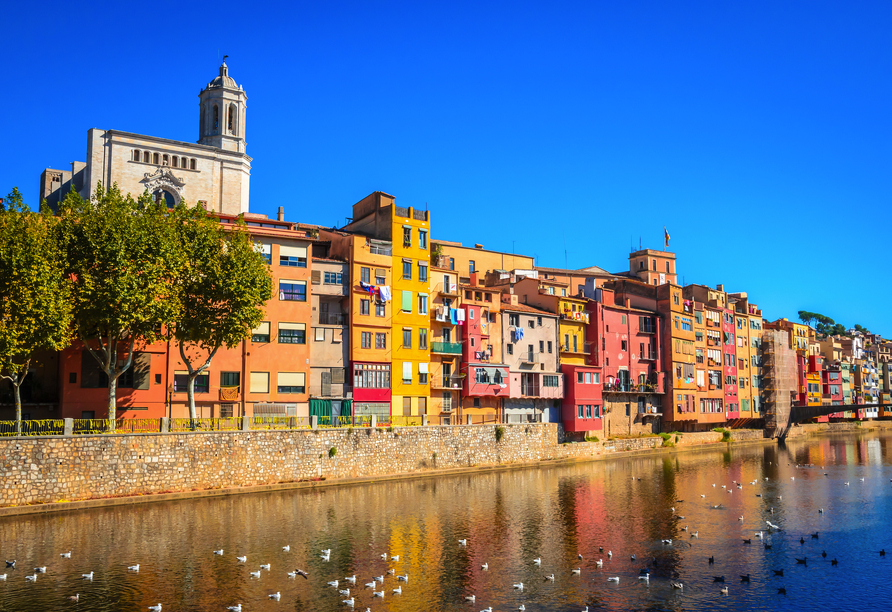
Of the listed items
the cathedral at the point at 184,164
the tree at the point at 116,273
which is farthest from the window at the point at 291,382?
the cathedral at the point at 184,164

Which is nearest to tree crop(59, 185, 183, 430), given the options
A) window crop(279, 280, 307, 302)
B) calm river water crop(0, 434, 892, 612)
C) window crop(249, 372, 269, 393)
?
window crop(249, 372, 269, 393)

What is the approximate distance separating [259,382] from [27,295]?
1830 centimetres

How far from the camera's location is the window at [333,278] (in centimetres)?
6175

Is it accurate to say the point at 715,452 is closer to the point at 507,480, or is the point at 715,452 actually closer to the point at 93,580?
the point at 507,480

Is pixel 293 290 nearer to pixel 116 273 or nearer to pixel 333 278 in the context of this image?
pixel 333 278

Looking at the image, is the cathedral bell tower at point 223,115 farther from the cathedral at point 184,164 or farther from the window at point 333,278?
the window at point 333,278

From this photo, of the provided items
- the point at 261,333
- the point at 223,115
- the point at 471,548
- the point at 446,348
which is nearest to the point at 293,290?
the point at 261,333

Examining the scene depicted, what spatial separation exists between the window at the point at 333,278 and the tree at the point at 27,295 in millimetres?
21809

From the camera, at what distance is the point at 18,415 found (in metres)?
42.5

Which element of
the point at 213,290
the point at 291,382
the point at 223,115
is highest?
the point at 223,115

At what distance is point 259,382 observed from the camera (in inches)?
2202

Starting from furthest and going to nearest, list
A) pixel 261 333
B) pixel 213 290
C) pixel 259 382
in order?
pixel 261 333
pixel 259 382
pixel 213 290

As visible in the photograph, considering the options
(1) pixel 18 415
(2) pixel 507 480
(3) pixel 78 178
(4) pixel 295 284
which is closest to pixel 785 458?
(2) pixel 507 480

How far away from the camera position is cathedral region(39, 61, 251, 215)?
78000 millimetres
